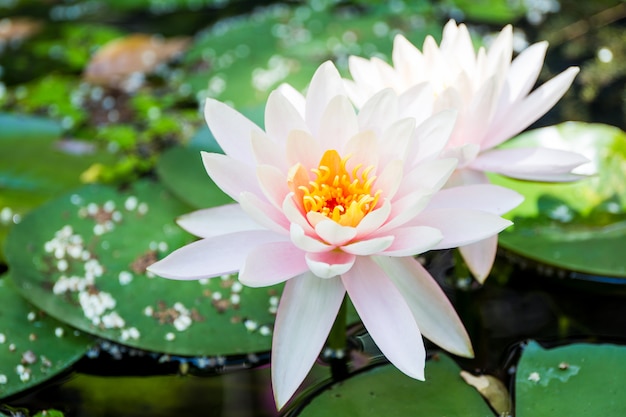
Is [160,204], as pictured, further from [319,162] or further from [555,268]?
[555,268]

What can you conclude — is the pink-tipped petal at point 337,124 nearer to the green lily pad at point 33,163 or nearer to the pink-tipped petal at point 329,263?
the pink-tipped petal at point 329,263

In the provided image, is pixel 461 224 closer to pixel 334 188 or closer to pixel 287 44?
pixel 334 188

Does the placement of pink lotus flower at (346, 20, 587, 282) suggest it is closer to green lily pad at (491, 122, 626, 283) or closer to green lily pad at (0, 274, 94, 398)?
green lily pad at (491, 122, 626, 283)

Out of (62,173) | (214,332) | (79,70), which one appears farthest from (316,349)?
(79,70)

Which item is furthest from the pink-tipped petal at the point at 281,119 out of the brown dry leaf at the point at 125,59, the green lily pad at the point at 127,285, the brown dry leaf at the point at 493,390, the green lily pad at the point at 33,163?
the brown dry leaf at the point at 125,59

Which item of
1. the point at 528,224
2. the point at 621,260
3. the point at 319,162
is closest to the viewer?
the point at 319,162
